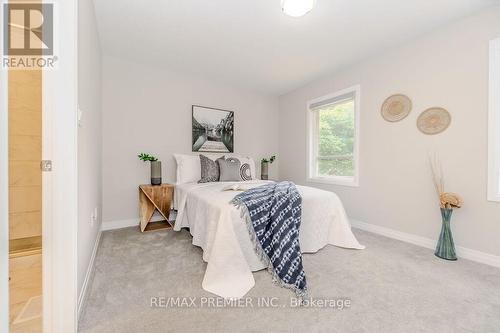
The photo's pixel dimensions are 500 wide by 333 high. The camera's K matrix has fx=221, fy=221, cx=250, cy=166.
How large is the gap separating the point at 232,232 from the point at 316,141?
2702mm

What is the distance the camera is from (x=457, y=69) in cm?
223

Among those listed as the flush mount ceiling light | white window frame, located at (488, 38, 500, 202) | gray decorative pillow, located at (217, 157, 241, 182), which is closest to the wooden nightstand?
gray decorative pillow, located at (217, 157, 241, 182)

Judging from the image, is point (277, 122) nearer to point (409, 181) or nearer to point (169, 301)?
→ point (409, 181)

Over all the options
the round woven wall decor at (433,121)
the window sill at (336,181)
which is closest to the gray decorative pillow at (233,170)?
the window sill at (336,181)

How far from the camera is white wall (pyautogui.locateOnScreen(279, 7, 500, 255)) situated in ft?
6.84

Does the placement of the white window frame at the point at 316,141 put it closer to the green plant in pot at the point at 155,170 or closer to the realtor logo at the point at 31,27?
the green plant in pot at the point at 155,170

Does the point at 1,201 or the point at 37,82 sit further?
the point at 37,82

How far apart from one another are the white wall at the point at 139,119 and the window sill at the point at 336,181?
6.50 feet

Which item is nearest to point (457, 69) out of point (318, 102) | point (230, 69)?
point (318, 102)

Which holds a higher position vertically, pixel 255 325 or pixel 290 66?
pixel 290 66

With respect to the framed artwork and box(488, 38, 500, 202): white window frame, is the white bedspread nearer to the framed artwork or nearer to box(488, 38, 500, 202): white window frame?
the framed artwork

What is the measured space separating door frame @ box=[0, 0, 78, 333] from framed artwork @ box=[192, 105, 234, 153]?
2.45m

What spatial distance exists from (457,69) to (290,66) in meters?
1.88

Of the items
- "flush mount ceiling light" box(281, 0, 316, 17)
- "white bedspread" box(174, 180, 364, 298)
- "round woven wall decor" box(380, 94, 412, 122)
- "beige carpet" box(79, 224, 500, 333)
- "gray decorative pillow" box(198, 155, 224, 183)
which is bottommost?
"beige carpet" box(79, 224, 500, 333)
